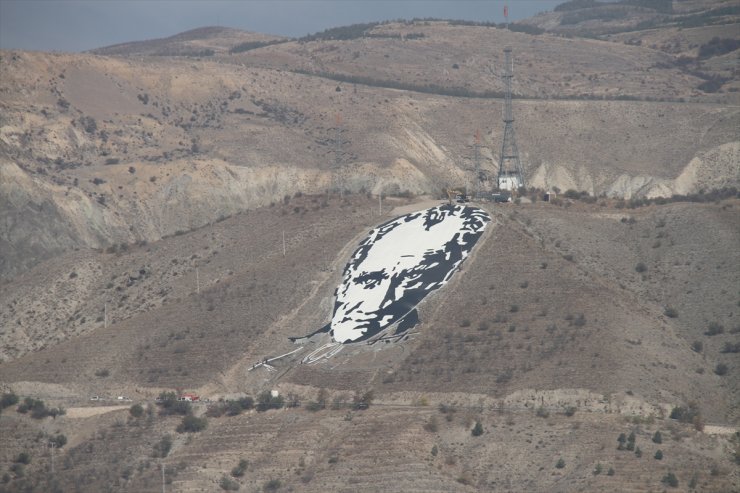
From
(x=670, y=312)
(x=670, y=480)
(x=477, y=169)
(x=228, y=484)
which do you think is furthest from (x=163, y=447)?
(x=477, y=169)

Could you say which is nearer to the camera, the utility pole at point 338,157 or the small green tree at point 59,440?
the small green tree at point 59,440

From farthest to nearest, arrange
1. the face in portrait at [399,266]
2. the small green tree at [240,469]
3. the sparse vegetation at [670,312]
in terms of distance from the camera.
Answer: the face in portrait at [399,266]
the sparse vegetation at [670,312]
the small green tree at [240,469]

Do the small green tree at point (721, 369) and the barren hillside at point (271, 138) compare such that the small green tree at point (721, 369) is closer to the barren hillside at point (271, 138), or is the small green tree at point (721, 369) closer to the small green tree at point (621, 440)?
the small green tree at point (621, 440)

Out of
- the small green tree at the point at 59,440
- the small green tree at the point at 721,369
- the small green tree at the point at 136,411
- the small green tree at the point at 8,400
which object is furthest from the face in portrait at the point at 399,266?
the small green tree at the point at 8,400

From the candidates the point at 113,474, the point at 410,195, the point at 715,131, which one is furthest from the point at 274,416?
the point at 715,131

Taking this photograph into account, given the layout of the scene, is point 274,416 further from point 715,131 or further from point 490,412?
point 715,131

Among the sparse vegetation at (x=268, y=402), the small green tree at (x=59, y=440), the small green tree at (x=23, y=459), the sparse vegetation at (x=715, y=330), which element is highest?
the sparse vegetation at (x=715, y=330)

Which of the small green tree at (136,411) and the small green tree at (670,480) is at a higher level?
the small green tree at (136,411)

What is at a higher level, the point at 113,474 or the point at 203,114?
the point at 203,114
